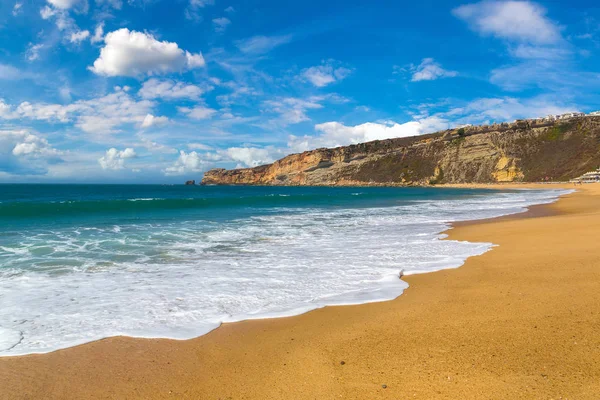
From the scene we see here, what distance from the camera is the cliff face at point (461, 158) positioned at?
90.9 metres

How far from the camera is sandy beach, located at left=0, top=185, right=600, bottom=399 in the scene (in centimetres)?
330

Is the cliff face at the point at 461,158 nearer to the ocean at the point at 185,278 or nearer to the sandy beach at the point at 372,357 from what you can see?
the ocean at the point at 185,278

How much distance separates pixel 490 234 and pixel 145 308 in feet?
39.7

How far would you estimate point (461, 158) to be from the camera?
354ft

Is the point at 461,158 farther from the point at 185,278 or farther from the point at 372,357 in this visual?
the point at 372,357

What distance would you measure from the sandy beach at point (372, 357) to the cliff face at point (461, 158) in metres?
97.2

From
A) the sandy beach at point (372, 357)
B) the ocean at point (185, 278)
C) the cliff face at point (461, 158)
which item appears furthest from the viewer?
the cliff face at point (461, 158)

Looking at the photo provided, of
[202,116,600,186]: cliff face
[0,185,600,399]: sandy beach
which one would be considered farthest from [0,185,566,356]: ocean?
[202,116,600,186]: cliff face

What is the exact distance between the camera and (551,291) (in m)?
5.80

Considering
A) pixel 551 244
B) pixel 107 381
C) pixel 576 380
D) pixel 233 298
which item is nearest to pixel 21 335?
pixel 107 381

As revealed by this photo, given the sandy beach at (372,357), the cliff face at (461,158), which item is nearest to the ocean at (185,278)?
the sandy beach at (372,357)

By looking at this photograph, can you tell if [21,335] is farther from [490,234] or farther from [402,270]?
[490,234]

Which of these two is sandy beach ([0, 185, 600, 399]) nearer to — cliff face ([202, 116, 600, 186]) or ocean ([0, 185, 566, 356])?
Answer: ocean ([0, 185, 566, 356])

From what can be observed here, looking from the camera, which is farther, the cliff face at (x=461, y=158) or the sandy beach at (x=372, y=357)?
the cliff face at (x=461, y=158)
